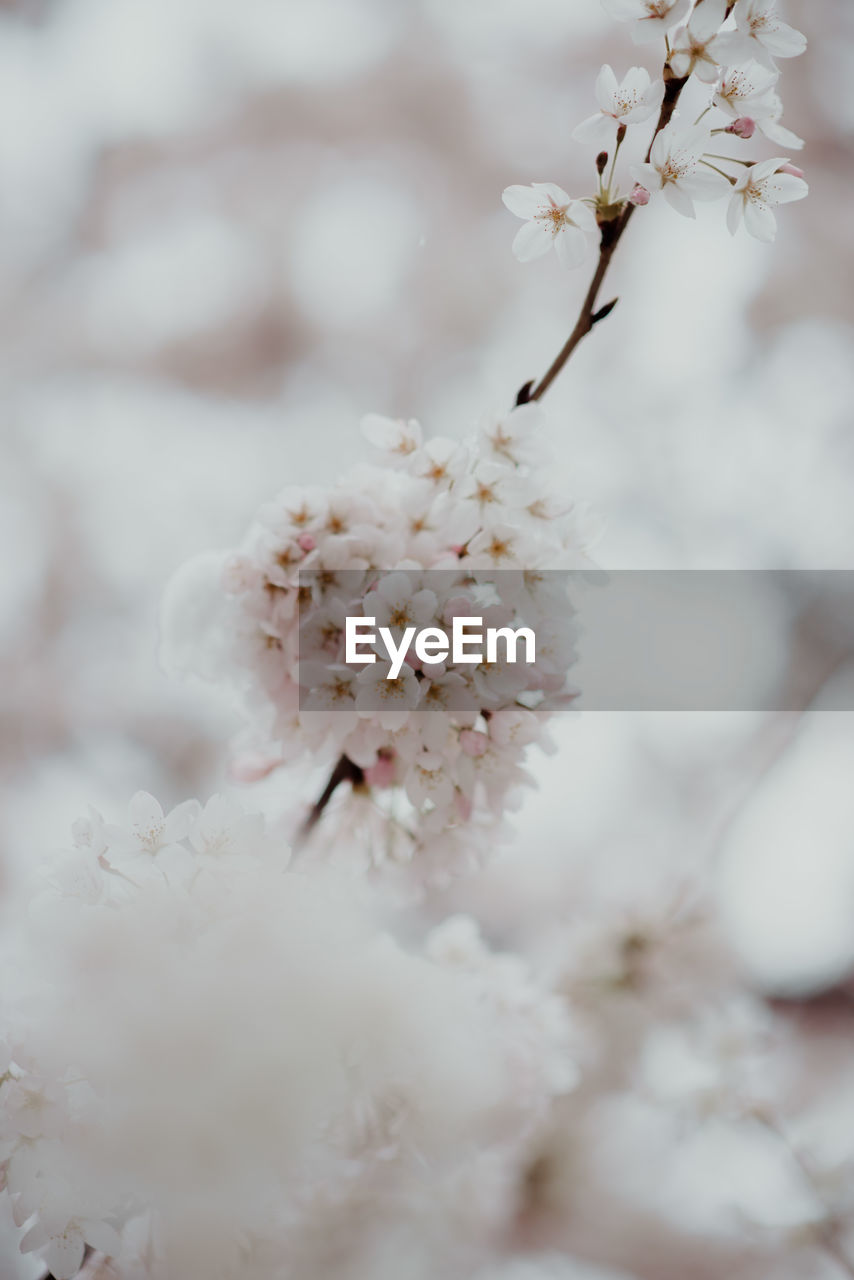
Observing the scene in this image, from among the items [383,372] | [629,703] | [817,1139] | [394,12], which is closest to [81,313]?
[383,372]

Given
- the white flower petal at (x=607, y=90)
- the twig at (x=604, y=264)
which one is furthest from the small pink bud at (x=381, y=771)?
the white flower petal at (x=607, y=90)

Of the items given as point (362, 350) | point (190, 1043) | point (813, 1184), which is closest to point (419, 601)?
point (190, 1043)

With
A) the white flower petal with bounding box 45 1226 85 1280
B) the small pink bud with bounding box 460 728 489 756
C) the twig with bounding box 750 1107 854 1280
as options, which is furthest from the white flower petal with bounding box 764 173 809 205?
the twig with bounding box 750 1107 854 1280

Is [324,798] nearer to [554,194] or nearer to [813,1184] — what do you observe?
[554,194]

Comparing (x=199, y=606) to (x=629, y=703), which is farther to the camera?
(x=629, y=703)

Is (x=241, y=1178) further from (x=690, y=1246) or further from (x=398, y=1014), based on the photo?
(x=690, y=1246)

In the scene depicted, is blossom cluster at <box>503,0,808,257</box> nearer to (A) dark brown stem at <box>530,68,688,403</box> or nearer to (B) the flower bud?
(A) dark brown stem at <box>530,68,688,403</box>

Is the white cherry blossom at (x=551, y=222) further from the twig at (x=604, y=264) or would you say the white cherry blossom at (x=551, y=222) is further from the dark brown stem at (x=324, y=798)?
the dark brown stem at (x=324, y=798)
